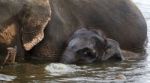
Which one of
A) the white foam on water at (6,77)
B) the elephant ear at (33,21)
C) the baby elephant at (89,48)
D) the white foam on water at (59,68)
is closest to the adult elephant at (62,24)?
the elephant ear at (33,21)

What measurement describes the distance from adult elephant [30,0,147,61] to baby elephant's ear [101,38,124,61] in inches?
20.6

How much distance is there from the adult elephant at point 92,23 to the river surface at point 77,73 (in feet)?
1.78

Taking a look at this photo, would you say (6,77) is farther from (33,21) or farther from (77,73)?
(33,21)

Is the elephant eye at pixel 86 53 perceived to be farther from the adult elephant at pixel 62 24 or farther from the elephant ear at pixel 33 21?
the elephant ear at pixel 33 21

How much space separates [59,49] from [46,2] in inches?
27.2

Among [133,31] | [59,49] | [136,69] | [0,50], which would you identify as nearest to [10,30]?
[0,50]

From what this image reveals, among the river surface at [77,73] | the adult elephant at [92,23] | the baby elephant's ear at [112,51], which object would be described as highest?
the adult elephant at [92,23]

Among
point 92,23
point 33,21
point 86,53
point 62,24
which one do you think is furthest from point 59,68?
point 92,23

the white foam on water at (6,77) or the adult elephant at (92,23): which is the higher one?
the adult elephant at (92,23)

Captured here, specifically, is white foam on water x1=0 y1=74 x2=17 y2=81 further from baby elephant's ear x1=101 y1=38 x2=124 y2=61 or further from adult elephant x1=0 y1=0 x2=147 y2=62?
baby elephant's ear x1=101 y1=38 x2=124 y2=61

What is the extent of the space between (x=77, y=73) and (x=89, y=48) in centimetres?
80

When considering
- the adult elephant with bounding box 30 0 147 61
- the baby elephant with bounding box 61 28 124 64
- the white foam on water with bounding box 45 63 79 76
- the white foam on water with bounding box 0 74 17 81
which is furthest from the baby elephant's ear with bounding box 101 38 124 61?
the white foam on water with bounding box 0 74 17 81

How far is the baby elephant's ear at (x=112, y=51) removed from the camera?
8312mm

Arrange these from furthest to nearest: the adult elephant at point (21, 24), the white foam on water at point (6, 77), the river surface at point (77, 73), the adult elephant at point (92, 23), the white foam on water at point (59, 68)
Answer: the adult elephant at point (92, 23), the adult elephant at point (21, 24), the white foam on water at point (59, 68), the river surface at point (77, 73), the white foam on water at point (6, 77)
